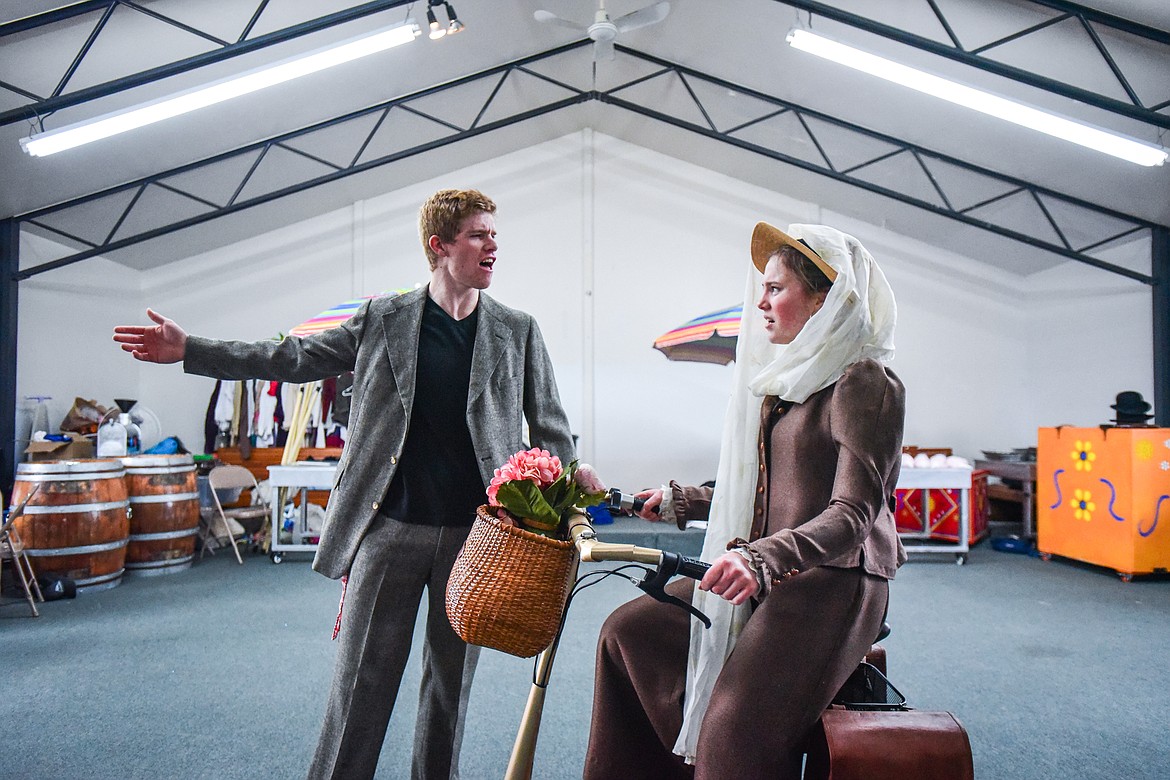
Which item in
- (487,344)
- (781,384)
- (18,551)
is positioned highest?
(487,344)

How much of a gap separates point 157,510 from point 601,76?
5.79 meters

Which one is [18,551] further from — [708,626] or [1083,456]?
[1083,456]

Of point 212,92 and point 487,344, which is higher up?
point 212,92

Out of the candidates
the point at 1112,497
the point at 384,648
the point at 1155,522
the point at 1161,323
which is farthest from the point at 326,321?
the point at 1161,323

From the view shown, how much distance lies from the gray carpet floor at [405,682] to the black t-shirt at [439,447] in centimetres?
109

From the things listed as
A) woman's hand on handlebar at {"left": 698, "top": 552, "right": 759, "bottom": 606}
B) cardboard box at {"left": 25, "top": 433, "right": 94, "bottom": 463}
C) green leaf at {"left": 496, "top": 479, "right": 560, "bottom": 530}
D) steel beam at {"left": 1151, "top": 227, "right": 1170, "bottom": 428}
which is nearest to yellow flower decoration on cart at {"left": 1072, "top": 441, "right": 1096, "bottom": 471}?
steel beam at {"left": 1151, "top": 227, "right": 1170, "bottom": 428}

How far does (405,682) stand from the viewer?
11.2 ft

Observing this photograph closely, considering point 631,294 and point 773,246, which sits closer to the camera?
point 773,246

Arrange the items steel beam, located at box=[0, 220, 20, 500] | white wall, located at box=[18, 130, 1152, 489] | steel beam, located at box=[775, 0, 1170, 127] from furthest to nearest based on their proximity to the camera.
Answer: white wall, located at box=[18, 130, 1152, 489] < steel beam, located at box=[0, 220, 20, 500] < steel beam, located at box=[775, 0, 1170, 127]

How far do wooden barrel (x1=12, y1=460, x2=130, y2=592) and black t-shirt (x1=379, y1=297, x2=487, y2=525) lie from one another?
13.3ft

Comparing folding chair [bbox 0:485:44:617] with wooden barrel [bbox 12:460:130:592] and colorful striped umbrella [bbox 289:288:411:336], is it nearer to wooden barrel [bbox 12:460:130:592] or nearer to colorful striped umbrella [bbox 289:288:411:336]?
wooden barrel [bbox 12:460:130:592]

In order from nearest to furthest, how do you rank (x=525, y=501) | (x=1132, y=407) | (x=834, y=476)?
(x=525, y=501), (x=834, y=476), (x=1132, y=407)

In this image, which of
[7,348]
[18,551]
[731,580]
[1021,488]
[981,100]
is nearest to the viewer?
[731,580]

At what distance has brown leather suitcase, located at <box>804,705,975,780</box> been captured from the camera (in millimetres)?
1332
